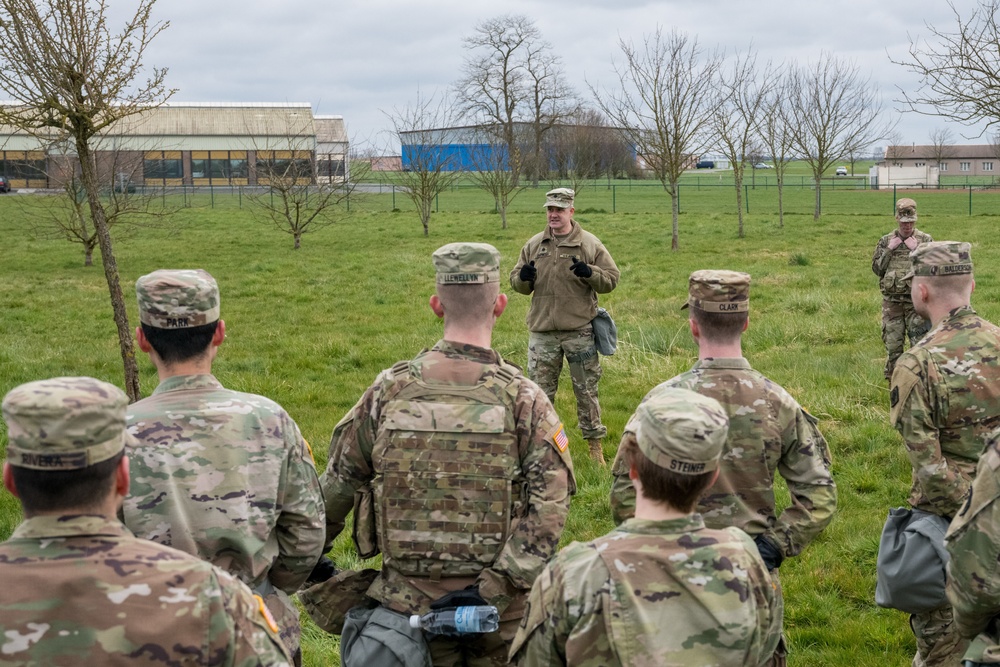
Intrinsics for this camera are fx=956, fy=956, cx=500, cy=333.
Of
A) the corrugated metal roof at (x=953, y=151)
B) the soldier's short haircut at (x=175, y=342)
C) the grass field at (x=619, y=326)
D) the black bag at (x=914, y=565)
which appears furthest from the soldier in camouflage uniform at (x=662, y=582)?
the corrugated metal roof at (x=953, y=151)

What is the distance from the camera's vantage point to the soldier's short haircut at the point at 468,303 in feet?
11.7

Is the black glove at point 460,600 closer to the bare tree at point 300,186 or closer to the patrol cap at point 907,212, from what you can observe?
the patrol cap at point 907,212

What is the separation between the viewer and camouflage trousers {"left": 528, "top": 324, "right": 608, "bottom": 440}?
8117 millimetres

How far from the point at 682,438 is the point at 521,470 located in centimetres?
104

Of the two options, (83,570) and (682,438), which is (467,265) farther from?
(83,570)

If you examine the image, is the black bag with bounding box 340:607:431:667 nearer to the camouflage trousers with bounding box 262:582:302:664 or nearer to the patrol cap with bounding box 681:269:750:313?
the camouflage trousers with bounding box 262:582:302:664

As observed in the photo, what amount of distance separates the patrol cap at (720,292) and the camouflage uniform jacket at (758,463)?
0.70ft

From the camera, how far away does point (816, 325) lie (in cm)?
1326

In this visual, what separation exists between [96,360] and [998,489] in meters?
11.3

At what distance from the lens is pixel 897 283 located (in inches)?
426

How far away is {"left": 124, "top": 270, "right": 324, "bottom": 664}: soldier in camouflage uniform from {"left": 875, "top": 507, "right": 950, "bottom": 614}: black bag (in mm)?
2550

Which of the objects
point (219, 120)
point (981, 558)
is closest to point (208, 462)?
point (981, 558)

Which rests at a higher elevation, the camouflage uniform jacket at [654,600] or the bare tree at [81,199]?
the bare tree at [81,199]

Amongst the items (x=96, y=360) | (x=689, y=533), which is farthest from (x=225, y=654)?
(x=96, y=360)
